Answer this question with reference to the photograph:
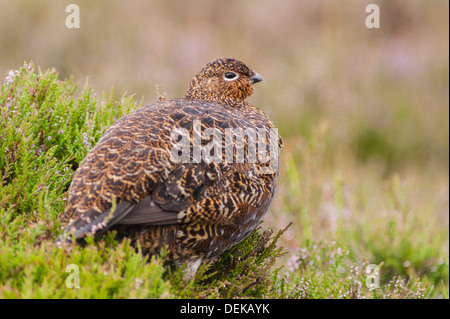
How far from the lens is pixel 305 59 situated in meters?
10.8

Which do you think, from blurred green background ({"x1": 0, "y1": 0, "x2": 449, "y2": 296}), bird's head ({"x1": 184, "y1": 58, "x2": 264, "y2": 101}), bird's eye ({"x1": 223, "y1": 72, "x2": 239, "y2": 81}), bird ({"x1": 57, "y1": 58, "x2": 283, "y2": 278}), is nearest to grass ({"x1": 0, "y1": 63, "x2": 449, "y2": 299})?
bird ({"x1": 57, "y1": 58, "x2": 283, "y2": 278})

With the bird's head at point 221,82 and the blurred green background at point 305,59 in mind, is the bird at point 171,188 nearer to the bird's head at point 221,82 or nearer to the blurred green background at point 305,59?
the bird's head at point 221,82

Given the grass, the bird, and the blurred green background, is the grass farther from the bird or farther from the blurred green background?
the blurred green background

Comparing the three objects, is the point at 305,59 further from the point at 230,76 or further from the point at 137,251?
the point at 137,251

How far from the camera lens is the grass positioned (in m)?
2.44

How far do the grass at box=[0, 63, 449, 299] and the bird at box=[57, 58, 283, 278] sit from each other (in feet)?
0.38

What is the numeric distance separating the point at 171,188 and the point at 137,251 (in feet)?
1.17

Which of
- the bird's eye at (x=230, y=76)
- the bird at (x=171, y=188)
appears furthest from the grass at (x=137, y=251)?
the bird's eye at (x=230, y=76)

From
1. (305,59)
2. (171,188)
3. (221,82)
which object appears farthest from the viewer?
(305,59)

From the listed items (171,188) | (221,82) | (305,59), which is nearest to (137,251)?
(171,188)

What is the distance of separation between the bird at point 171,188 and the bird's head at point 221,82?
0.72m

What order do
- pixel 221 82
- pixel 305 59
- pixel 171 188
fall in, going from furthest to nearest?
pixel 305 59, pixel 221 82, pixel 171 188

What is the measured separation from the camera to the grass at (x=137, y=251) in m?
2.44
